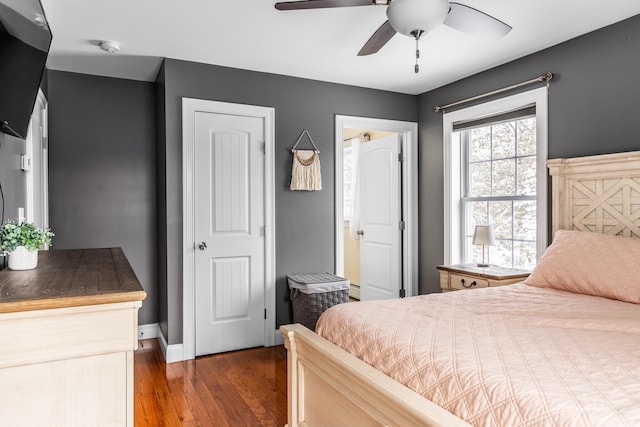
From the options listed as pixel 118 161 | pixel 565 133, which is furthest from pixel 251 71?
pixel 565 133

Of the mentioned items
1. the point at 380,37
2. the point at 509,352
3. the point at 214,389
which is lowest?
the point at 214,389

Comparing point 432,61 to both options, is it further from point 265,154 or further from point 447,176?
point 265,154

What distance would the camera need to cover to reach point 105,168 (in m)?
4.07

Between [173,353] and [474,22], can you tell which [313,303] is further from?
[474,22]

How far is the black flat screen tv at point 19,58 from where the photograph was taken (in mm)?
1656

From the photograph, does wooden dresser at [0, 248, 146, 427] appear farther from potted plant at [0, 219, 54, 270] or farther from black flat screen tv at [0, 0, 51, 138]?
black flat screen tv at [0, 0, 51, 138]

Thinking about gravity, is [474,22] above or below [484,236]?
above

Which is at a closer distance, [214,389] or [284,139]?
[214,389]

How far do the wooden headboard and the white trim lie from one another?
3578 millimetres

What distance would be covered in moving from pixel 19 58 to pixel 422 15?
173cm

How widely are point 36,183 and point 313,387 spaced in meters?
2.68

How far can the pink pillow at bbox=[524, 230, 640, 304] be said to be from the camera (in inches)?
93.5

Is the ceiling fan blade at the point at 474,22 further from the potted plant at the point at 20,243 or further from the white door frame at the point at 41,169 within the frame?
the white door frame at the point at 41,169

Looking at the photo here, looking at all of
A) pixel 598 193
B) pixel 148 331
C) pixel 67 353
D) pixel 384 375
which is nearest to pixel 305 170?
pixel 148 331
